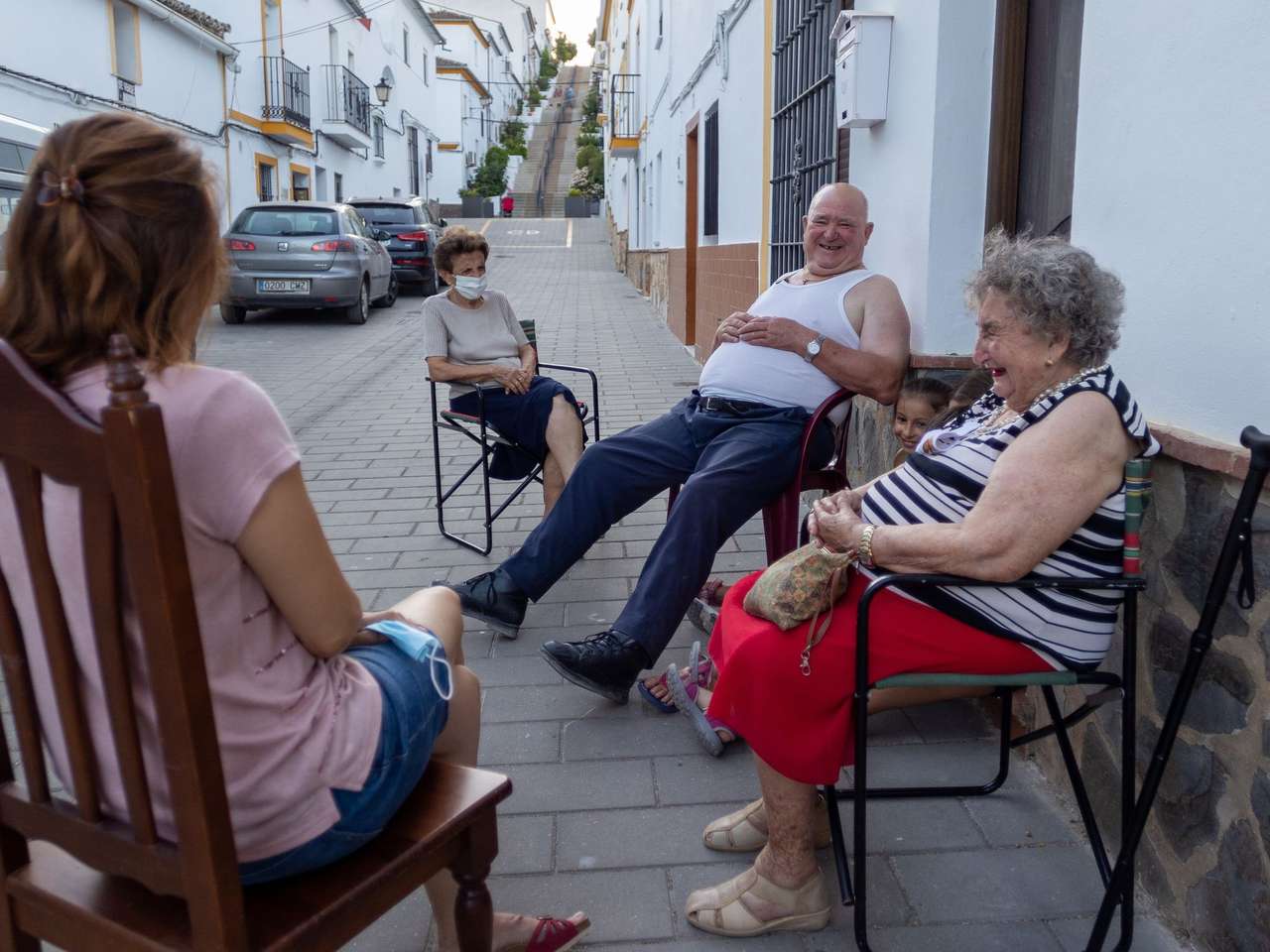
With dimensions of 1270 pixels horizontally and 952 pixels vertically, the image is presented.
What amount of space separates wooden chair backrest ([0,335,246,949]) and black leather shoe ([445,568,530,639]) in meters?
2.14

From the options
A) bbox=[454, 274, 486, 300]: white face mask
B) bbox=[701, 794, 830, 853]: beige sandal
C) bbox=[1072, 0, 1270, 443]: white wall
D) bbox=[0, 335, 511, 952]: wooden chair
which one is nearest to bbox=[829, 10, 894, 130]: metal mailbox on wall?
bbox=[1072, 0, 1270, 443]: white wall

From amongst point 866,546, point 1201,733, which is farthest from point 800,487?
point 1201,733

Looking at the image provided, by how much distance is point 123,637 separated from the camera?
3.95 ft

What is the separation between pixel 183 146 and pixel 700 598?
2626 mm

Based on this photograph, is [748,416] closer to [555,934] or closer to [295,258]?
[555,934]

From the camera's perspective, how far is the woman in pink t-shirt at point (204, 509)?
1.27m

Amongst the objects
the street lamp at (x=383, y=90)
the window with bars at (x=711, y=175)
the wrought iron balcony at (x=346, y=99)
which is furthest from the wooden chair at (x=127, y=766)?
the street lamp at (x=383, y=90)

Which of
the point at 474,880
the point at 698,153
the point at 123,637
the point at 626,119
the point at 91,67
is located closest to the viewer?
the point at 123,637

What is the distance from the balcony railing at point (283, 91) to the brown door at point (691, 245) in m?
12.5

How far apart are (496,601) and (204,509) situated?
7.39 ft

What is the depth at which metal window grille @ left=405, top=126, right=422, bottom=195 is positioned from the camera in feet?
121

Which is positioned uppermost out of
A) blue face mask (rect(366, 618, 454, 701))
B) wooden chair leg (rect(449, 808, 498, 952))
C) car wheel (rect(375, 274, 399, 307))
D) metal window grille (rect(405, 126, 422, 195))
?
metal window grille (rect(405, 126, 422, 195))

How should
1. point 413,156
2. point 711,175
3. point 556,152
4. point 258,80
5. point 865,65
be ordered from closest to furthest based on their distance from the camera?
point 865,65 → point 711,175 → point 258,80 → point 413,156 → point 556,152

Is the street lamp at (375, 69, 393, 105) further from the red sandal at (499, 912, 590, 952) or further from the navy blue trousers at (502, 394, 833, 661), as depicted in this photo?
the red sandal at (499, 912, 590, 952)
